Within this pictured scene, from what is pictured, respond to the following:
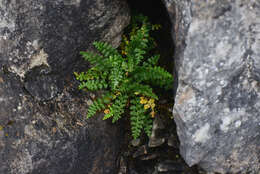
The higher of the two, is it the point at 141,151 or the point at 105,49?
the point at 105,49

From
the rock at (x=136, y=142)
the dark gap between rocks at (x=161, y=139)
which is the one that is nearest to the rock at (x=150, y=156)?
the dark gap between rocks at (x=161, y=139)

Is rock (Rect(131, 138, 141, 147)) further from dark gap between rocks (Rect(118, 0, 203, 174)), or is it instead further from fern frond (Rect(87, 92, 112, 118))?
fern frond (Rect(87, 92, 112, 118))

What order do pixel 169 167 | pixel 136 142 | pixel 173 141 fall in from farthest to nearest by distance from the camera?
pixel 136 142 < pixel 173 141 < pixel 169 167

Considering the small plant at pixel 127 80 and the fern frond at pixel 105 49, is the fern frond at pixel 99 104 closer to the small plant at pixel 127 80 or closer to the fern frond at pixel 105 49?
the small plant at pixel 127 80

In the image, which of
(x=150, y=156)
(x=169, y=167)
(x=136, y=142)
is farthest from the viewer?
(x=136, y=142)

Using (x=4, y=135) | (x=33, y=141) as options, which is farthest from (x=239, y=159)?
(x=4, y=135)

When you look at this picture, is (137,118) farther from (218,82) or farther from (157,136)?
(218,82)

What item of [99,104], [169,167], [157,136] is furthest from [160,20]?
[169,167]
